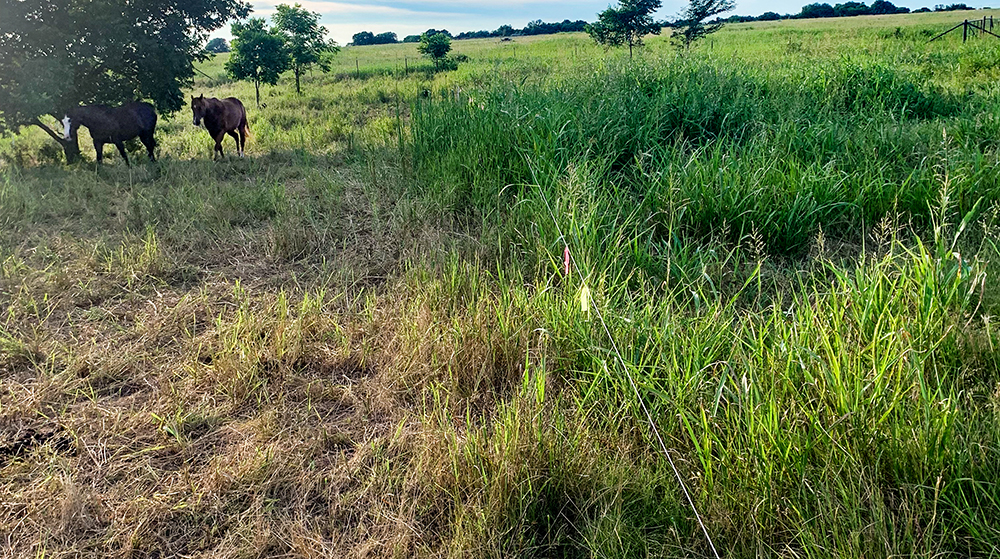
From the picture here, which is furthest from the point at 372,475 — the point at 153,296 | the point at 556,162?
the point at 556,162

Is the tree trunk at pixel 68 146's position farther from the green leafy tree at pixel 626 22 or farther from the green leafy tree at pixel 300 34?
the green leafy tree at pixel 626 22

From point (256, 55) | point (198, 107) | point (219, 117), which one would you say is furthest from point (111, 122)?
point (256, 55)

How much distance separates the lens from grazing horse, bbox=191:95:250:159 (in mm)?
7512

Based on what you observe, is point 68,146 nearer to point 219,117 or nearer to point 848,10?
point 219,117

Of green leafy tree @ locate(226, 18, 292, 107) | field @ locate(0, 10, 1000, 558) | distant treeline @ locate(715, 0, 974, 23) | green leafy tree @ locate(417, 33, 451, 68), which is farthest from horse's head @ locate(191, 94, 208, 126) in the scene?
distant treeline @ locate(715, 0, 974, 23)

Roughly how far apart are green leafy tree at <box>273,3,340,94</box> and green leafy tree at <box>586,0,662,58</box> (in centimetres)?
1452

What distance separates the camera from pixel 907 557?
4.59ft

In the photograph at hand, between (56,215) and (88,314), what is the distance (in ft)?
8.28

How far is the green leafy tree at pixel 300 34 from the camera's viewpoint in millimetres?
21359

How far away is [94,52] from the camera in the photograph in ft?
25.9

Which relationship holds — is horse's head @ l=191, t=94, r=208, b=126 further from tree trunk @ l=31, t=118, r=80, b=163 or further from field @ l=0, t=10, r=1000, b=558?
field @ l=0, t=10, r=1000, b=558

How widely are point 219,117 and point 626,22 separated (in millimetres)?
26720

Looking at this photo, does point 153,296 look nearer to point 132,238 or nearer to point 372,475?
point 132,238

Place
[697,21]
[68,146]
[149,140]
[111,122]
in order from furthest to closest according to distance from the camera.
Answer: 1. [697,21]
2. [149,140]
3. [68,146]
4. [111,122]
